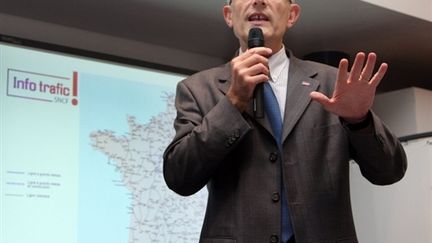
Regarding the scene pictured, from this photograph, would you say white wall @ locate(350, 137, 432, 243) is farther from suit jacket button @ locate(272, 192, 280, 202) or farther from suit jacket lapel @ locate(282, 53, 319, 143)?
suit jacket button @ locate(272, 192, 280, 202)

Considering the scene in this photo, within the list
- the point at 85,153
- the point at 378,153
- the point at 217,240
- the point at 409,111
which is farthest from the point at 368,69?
the point at 409,111

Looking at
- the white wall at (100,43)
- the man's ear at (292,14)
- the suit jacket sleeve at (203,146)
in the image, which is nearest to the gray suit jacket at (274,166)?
the suit jacket sleeve at (203,146)

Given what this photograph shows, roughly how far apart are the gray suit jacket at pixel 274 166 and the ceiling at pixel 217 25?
48.6 inches

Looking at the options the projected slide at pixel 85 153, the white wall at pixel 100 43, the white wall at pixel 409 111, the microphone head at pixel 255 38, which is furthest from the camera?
the white wall at pixel 409 111

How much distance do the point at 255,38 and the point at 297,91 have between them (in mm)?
129

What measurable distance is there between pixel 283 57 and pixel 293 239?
1.27ft

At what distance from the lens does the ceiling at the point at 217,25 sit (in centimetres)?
248

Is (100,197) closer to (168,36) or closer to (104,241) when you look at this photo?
(104,241)

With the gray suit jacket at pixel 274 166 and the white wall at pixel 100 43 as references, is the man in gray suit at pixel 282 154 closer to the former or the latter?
the gray suit jacket at pixel 274 166

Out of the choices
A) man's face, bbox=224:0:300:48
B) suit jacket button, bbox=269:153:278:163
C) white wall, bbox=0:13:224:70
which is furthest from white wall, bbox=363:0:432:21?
suit jacket button, bbox=269:153:278:163

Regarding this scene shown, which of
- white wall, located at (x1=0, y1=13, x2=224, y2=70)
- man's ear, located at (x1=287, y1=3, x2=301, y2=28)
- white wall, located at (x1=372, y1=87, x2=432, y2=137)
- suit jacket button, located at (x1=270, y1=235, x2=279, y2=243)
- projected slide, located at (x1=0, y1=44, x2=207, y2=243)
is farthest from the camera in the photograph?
white wall, located at (x1=372, y1=87, x2=432, y2=137)

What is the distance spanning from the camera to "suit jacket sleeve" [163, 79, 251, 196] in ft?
4.00

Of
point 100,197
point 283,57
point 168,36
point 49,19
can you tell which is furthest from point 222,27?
point 283,57

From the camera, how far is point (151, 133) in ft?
8.36
